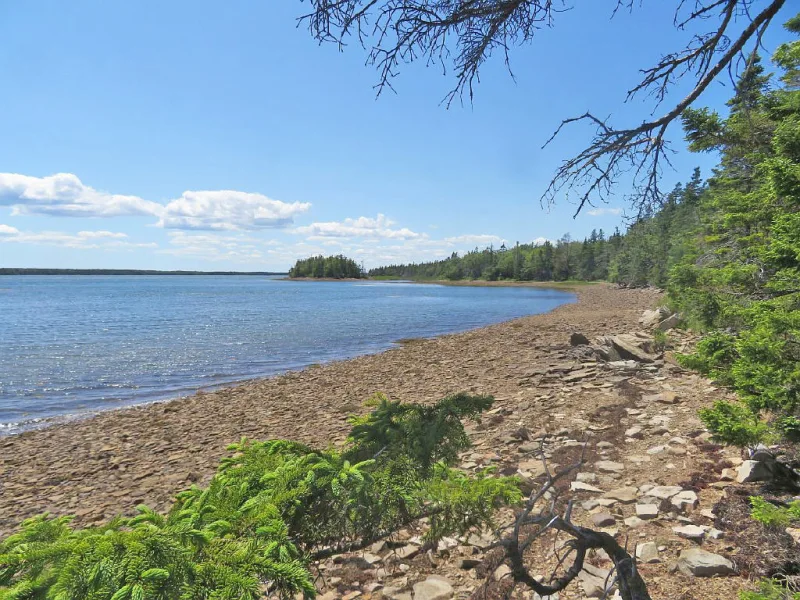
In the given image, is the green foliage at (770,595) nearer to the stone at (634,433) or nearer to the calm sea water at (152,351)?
the stone at (634,433)

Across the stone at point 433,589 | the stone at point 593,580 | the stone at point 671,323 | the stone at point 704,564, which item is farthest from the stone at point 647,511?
the stone at point 671,323

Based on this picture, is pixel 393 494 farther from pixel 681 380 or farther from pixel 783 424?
pixel 681 380

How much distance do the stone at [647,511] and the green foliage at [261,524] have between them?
245 cm

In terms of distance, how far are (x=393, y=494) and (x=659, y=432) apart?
6.35 meters

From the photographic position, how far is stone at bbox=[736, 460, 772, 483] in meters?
4.91

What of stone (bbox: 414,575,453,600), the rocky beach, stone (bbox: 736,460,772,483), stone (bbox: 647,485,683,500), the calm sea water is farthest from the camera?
the calm sea water

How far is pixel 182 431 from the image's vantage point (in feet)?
34.7

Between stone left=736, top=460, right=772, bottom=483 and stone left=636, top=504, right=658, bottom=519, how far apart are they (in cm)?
114

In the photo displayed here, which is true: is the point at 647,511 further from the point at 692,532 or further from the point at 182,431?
the point at 182,431

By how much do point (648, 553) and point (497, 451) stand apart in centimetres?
321

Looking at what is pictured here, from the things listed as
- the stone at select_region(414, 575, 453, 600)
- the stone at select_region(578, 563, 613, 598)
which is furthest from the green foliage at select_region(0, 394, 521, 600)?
the stone at select_region(578, 563, 613, 598)

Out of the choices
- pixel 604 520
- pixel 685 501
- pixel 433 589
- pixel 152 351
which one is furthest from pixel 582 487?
pixel 152 351

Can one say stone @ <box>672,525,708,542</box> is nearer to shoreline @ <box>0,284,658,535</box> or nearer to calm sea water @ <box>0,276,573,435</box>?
A: shoreline @ <box>0,284,658,535</box>

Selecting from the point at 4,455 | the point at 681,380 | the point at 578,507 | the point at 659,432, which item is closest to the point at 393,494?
the point at 578,507
